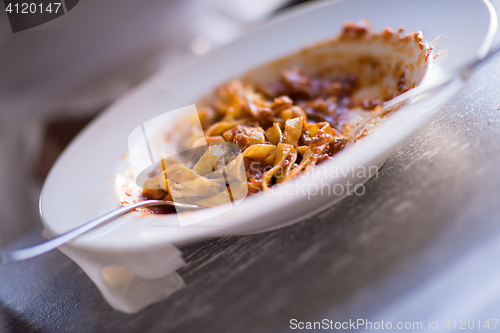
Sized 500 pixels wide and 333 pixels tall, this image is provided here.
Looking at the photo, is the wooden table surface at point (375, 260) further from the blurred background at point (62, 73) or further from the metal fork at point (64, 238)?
the blurred background at point (62, 73)

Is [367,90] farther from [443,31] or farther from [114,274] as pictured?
[114,274]

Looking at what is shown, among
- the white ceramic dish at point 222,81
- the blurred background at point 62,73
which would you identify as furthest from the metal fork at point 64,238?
the blurred background at point 62,73

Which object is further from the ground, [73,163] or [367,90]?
[367,90]

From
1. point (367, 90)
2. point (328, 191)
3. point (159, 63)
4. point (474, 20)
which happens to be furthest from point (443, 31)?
point (159, 63)

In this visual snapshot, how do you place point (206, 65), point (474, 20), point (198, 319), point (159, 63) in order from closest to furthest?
1. point (198, 319)
2. point (474, 20)
3. point (206, 65)
4. point (159, 63)

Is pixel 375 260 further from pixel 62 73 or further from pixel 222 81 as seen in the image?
pixel 62 73

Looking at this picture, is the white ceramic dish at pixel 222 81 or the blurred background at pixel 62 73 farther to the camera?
the blurred background at pixel 62 73

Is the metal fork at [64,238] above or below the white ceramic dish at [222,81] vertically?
below
